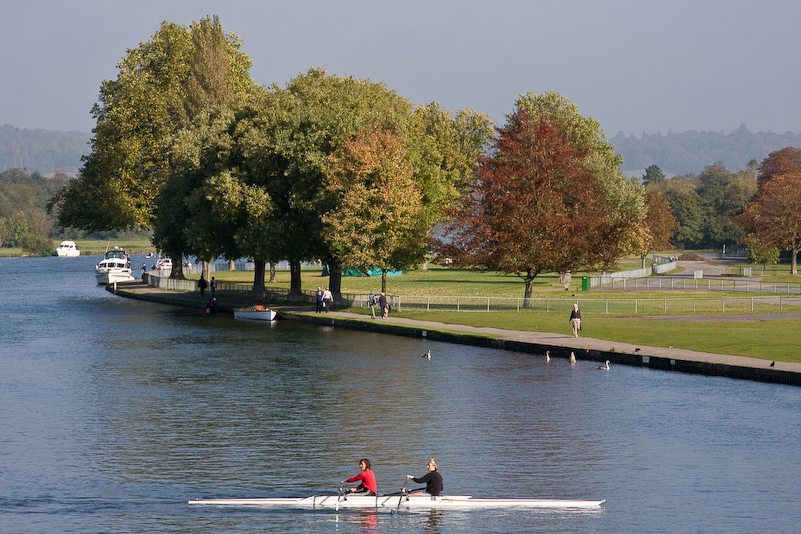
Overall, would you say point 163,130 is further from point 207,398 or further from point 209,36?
point 207,398

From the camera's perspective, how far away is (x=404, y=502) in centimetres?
2212

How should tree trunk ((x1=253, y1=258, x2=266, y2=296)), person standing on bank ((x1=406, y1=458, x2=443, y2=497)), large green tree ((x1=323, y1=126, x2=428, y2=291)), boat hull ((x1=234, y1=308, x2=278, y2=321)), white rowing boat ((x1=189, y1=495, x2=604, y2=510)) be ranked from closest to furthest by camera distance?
1. white rowing boat ((x1=189, y1=495, x2=604, y2=510))
2. person standing on bank ((x1=406, y1=458, x2=443, y2=497))
3. large green tree ((x1=323, y1=126, x2=428, y2=291))
4. boat hull ((x1=234, y1=308, x2=278, y2=321))
5. tree trunk ((x1=253, y1=258, x2=266, y2=296))

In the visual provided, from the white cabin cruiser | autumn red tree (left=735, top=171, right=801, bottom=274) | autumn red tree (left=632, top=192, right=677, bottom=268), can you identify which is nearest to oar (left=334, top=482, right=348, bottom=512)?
the white cabin cruiser

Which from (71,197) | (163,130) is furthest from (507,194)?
(71,197)

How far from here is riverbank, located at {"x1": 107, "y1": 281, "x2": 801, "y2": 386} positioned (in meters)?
35.5

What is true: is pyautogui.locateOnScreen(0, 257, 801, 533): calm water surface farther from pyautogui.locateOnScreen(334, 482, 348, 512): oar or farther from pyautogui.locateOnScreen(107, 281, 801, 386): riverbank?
pyautogui.locateOnScreen(107, 281, 801, 386): riverbank

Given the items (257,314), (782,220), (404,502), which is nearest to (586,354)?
(404,502)

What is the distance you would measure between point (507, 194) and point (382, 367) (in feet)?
83.1

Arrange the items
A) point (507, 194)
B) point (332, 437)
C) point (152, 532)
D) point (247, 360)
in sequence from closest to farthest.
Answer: point (152, 532)
point (332, 437)
point (247, 360)
point (507, 194)

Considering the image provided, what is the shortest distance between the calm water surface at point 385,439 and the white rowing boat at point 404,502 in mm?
264

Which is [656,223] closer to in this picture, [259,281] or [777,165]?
[777,165]

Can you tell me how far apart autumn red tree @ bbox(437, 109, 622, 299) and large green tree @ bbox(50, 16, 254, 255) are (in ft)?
121

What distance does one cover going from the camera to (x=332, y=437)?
92.5ft

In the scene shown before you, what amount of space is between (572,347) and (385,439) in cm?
1699
